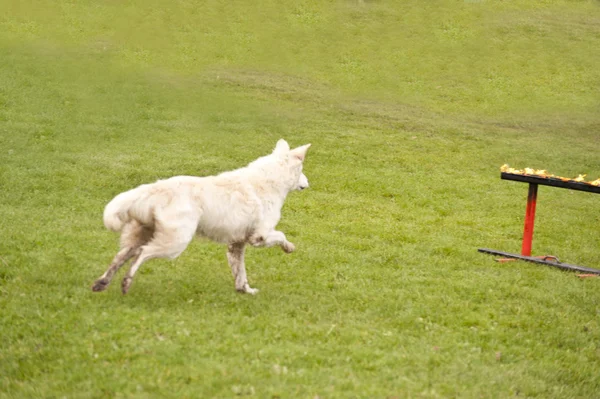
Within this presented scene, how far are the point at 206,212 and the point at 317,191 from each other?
9333 millimetres

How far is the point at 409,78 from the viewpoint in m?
37.4

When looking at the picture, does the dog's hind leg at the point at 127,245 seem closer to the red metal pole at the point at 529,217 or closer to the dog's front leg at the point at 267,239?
the dog's front leg at the point at 267,239

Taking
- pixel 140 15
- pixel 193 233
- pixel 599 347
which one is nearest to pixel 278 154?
pixel 193 233

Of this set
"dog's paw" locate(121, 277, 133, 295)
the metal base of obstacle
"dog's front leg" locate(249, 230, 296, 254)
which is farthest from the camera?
the metal base of obstacle

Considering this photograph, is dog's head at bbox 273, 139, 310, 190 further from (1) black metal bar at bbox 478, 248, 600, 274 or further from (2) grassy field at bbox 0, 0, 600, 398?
(1) black metal bar at bbox 478, 248, 600, 274

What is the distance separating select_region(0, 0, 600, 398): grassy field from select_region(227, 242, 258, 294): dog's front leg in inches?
8.0

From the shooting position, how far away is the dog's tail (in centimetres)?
927

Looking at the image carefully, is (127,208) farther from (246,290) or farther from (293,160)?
(293,160)

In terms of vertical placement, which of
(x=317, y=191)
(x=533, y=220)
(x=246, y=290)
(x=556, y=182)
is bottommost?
(x=246, y=290)

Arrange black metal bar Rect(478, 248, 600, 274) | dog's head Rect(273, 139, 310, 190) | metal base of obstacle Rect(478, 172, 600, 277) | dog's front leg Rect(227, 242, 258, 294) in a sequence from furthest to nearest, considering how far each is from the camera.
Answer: black metal bar Rect(478, 248, 600, 274) → metal base of obstacle Rect(478, 172, 600, 277) → dog's head Rect(273, 139, 310, 190) → dog's front leg Rect(227, 242, 258, 294)

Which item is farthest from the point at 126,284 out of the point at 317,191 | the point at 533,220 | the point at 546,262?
the point at 317,191

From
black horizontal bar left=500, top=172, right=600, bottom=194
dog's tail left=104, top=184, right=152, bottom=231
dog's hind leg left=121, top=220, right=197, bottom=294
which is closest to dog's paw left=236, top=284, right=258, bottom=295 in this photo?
dog's hind leg left=121, top=220, right=197, bottom=294

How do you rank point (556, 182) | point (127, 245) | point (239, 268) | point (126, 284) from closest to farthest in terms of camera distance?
point (126, 284) → point (127, 245) → point (239, 268) → point (556, 182)

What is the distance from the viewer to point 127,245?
962 cm
